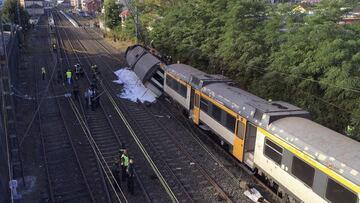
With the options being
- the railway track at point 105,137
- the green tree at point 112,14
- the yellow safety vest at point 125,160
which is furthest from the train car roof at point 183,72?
the green tree at point 112,14

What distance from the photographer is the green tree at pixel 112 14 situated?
65206 mm

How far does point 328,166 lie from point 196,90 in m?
10.8

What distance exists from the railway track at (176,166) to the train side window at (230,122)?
2.26 m

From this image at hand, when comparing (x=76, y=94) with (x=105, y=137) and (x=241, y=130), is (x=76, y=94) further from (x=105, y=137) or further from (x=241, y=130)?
(x=241, y=130)

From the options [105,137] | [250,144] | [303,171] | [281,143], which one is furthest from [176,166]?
[303,171]

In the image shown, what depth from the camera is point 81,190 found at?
14891 mm

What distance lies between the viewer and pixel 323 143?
38.8 ft

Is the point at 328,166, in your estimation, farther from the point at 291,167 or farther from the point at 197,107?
the point at 197,107

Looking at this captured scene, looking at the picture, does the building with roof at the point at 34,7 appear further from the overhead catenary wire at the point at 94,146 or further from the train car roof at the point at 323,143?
the train car roof at the point at 323,143

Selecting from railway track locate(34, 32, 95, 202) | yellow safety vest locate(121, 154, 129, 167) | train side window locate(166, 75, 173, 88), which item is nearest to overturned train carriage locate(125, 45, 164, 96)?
train side window locate(166, 75, 173, 88)

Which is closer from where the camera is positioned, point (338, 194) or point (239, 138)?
point (338, 194)

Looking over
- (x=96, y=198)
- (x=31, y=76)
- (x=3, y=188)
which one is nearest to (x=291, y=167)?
(x=96, y=198)

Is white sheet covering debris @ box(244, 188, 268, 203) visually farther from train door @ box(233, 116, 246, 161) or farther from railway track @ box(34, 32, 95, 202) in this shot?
railway track @ box(34, 32, 95, 202)

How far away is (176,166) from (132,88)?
14.3m
